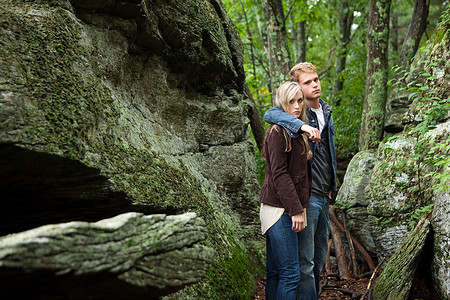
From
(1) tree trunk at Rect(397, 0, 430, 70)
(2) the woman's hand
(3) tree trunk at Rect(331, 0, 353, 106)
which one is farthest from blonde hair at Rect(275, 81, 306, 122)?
(3) tree trunk at Rect(331, 0, 353, 106)

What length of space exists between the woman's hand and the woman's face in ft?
3.23

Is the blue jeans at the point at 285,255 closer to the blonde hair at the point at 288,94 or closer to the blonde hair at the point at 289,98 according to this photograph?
the blonde hair at the point at 289,98

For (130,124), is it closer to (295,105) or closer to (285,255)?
(295,105)

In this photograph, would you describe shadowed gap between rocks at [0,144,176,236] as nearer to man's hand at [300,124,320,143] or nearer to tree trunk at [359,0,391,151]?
man's hand at [300,124,320,143]

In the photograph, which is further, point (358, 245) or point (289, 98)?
point (358, 245)

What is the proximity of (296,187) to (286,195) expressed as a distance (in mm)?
191

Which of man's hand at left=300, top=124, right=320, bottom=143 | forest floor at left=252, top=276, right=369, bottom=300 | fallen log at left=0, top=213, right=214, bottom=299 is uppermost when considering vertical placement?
man's hand at left=300, top=124, right=320, bottom=143

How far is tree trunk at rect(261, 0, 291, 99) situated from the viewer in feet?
29.8

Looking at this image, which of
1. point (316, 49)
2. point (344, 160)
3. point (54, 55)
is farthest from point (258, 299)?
point (316, 49)

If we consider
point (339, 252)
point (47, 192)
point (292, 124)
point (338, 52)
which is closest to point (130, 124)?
point (47, 192)

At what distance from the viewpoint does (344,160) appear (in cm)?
977

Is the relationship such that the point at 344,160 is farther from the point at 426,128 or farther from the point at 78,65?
the point at 78,65

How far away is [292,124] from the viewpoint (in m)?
3.59

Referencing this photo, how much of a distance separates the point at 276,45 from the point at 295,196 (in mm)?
6343
